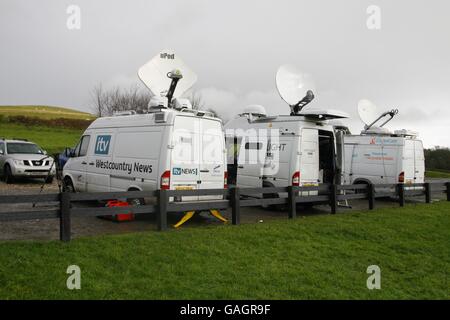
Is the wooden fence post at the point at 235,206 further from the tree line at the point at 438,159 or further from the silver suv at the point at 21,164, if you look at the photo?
the tree line at the point at 438,159

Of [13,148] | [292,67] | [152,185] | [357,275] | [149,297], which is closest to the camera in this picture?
[149,297]

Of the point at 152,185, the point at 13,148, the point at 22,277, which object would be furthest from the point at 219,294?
the point at 13,148

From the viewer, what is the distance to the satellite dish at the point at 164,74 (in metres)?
12.0

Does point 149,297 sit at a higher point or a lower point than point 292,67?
lower

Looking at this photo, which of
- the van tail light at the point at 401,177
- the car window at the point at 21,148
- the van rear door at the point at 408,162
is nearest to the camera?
the van tail light at the point at 401,177

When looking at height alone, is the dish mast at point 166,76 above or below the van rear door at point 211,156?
above

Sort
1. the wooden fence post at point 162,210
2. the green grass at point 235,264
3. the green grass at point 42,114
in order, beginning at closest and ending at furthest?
1. the green grass at point 235,264
2. the wooden fence post at point 162,210
3. the green grass at point 42,114

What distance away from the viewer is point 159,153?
9.78m

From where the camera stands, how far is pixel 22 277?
5.65 m

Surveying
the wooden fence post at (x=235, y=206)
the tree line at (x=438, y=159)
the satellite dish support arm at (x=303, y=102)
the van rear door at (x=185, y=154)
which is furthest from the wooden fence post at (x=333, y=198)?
the tree line at (x=438, y=159)

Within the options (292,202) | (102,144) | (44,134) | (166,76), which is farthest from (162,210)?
(44,134)

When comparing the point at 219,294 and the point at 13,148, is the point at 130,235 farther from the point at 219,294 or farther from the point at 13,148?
the point at 13,148

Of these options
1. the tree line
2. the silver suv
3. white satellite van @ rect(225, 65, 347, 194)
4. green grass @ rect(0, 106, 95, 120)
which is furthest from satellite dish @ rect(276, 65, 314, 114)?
green grass @ rect(0, 106, 95, 120)
